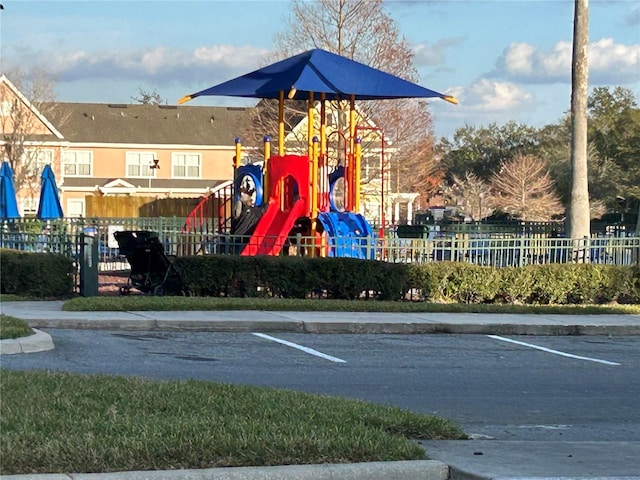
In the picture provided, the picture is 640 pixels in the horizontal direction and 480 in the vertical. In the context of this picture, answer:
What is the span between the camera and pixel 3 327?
11.9m

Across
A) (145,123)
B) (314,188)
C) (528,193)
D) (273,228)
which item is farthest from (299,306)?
(145,123)

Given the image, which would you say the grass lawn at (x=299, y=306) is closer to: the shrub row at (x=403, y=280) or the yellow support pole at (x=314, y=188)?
the shrub row at (x=403, y=280)

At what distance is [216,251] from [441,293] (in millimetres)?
5524

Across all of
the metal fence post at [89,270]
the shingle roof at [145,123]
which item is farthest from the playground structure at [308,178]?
the shingle roof at [145,123]

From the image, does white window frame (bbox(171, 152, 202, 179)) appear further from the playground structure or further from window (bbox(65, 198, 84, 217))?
the playground structure

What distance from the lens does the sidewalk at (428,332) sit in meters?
6.42

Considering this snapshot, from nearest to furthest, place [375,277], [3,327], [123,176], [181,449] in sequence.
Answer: [181,449]
[3,327]
[375,277]
[123,176]

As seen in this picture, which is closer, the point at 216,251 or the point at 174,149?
the point at 216,251

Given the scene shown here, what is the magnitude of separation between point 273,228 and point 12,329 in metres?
10.1

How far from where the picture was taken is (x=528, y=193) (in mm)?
57438

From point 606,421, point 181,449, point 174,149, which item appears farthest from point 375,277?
point 174,149

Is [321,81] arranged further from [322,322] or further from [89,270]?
[322,322]

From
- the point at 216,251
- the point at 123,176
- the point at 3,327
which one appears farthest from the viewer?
the point at 123,176

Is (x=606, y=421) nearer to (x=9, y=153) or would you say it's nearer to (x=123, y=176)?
(x=9, y=153)
